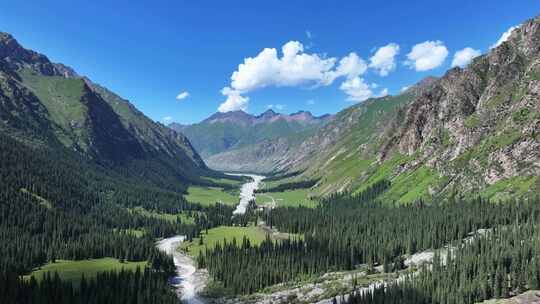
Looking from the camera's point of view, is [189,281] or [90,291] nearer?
[90,291]

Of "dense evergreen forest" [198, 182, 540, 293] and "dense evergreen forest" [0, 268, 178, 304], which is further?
"dense evergreen forest" [198, 182, 540, 293]

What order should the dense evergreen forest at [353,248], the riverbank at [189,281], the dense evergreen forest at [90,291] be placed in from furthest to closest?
the dense evergreen forest at [353,248] < the riverbank at [189,281] < the dense evergreen forest at [90,291]

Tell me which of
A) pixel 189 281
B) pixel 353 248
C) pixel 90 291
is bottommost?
pixel 189 281

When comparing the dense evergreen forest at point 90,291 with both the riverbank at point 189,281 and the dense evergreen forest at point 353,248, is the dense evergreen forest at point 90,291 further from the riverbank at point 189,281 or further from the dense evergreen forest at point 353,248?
the dense evergreen forest at point 353,248

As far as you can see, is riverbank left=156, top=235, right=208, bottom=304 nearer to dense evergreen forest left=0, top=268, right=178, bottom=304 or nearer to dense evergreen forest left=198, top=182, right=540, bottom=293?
dense evergreen forest left=198, top=182, right=540, bottom=293

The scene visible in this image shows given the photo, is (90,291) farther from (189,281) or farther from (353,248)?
(353,248)

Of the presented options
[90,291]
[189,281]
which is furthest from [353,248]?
[90,291]

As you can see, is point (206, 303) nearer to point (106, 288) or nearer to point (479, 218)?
point (106, 288)

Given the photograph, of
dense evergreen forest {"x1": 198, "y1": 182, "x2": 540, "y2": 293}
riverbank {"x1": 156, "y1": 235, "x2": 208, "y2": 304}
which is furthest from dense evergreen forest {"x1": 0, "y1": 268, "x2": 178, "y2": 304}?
dense evergreen forest {"x1": 198, "y1": 182, "x2": 540, "y2": 293}

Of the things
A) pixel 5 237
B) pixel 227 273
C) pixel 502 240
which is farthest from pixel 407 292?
pixel 5 237

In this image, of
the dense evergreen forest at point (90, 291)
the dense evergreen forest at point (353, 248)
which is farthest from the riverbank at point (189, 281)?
the dense evergreen forest at point (90, 291)

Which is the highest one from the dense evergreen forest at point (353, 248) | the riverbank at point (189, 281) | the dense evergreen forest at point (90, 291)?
the dense evergreen forest at point (353, 248)
